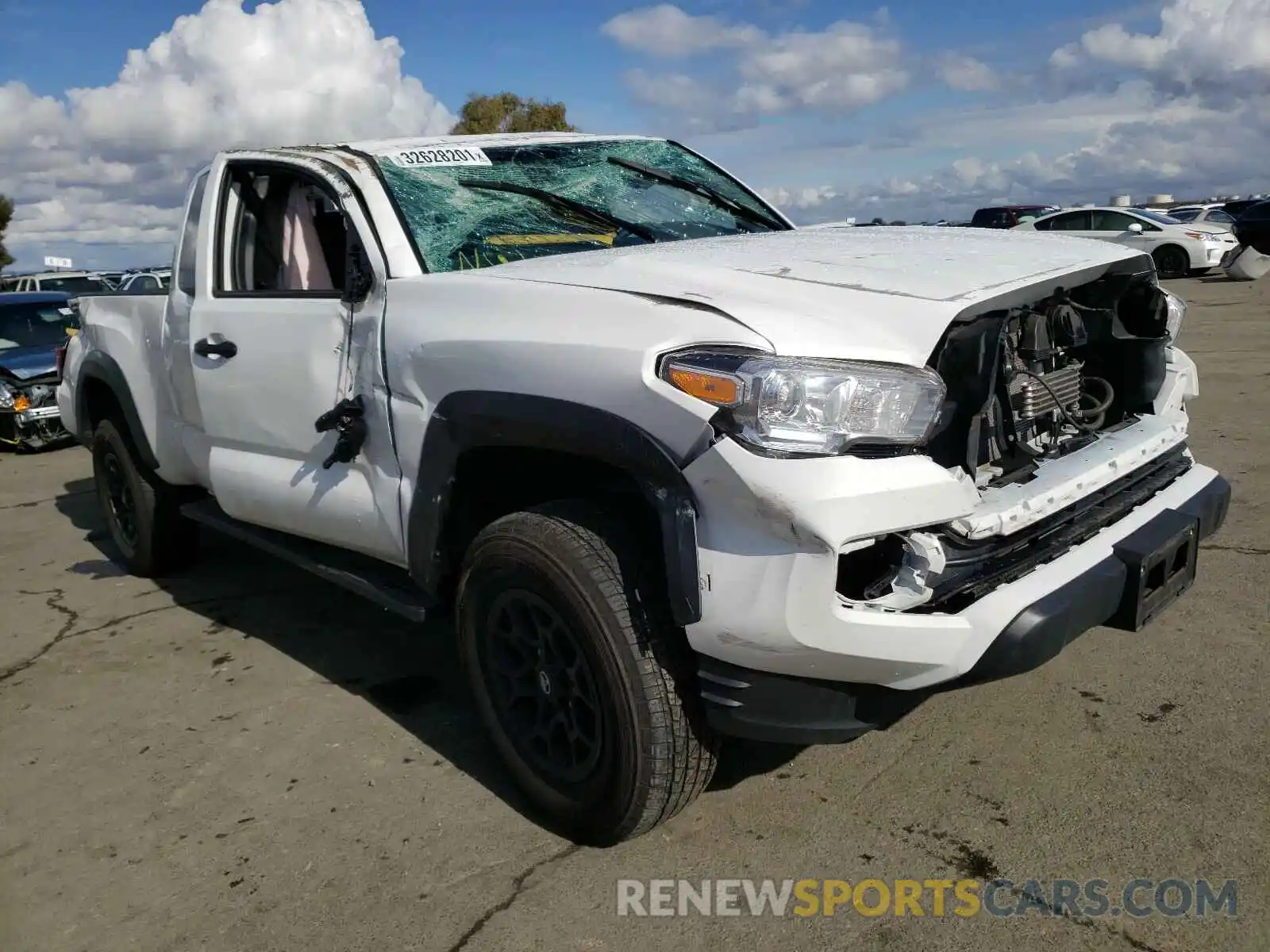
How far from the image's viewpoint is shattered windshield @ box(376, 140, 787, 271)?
3.32m

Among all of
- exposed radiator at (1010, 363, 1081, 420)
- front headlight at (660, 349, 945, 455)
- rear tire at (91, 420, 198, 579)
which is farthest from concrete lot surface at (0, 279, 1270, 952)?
front headlight at (660, 349, 945, 455)

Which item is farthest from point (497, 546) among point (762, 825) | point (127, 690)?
point (127, 690)

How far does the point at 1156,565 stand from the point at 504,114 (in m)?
29.9

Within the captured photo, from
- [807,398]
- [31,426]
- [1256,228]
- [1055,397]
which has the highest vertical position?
[1256,228]

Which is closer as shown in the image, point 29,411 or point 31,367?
point 29,411

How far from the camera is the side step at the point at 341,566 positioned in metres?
3.16

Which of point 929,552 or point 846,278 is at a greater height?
point 846,278

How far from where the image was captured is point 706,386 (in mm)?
2199

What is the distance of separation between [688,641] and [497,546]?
0.58 m

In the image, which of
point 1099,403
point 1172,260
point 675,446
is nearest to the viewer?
point 675,446

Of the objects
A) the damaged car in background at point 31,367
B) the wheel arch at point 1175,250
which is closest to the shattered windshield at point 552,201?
the damaged car in background at point 31,367

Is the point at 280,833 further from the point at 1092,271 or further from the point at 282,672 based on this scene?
the point at 1092,271

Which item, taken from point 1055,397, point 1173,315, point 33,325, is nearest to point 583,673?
point 1055,397

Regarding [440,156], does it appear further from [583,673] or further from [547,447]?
[583,673]
